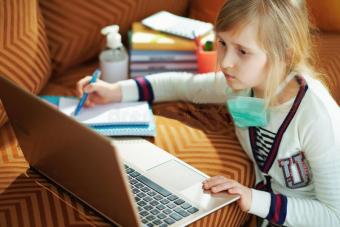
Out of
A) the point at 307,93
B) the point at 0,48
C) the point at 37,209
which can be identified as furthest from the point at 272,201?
the point at 0,48

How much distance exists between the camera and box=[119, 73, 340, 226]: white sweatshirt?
117 cm

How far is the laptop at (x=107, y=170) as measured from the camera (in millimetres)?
925

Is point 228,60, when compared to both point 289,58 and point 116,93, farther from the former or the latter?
point 116,93

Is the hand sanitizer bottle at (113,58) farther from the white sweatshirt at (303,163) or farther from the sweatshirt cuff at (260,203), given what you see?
the sweatshirt cuff at (260,203)

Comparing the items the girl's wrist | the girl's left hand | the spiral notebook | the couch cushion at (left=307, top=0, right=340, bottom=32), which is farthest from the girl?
the couch cushion at (left=307, top=0, right=340, bottom=32)

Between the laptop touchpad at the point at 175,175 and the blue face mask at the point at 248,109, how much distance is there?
0.18 meters

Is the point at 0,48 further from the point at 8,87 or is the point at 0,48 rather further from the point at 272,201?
the point at 272,201

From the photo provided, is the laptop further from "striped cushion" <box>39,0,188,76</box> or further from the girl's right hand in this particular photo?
"striped cushion" <box>39,0,188,76</box>

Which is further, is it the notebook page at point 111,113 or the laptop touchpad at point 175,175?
the notebook page at point 111,113

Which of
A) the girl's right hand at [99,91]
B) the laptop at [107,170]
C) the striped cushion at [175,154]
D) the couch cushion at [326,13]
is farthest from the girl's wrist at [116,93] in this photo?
the couch cushion at [326,13]

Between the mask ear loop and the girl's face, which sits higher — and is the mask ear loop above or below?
below

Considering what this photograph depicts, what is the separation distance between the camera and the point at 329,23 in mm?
1725

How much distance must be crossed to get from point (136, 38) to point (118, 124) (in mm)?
370

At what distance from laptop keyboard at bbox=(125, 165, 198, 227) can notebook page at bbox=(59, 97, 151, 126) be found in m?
0.21
